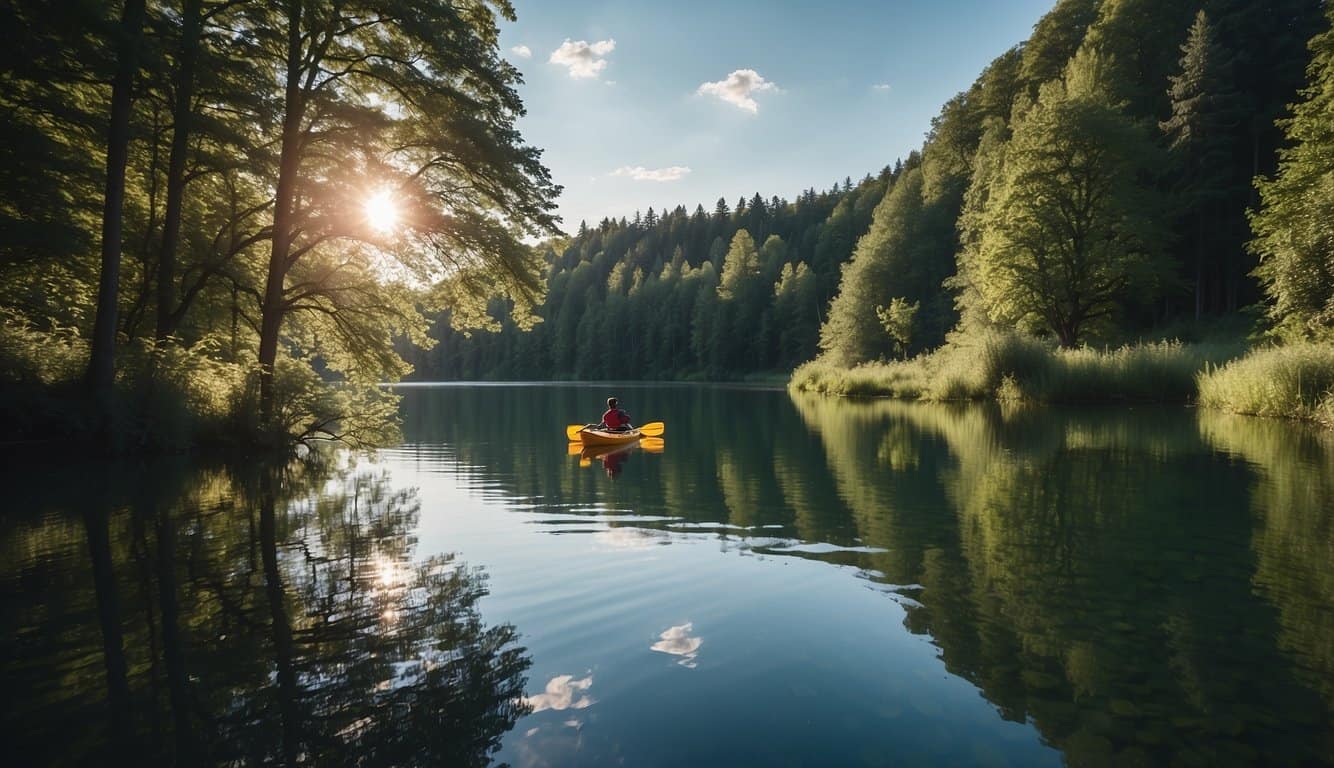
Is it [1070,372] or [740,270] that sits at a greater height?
[740,270]

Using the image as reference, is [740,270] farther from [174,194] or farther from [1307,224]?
[174,194]

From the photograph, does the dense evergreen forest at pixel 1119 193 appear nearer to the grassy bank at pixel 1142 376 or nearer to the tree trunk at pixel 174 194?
the grassy bank at pixel 1142 376

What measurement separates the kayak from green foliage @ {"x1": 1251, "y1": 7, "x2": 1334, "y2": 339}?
20531 millimetres

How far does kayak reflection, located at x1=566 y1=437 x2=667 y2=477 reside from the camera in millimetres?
14898

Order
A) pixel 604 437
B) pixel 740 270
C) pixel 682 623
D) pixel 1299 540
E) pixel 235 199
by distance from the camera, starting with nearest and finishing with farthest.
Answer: pixel 682 623, pixel 1299 540, pixel 604 437, pixel 235 199, pixel 740 270

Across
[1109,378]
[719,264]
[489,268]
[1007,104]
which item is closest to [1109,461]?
[489,268]

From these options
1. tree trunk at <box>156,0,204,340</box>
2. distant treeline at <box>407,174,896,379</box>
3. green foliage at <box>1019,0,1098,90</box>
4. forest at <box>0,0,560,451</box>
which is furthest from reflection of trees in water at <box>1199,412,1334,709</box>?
distant treeline at <box>407,174,896,379</box>

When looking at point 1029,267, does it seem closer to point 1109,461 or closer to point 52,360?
point 1109,461

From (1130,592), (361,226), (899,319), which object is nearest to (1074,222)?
(899,319)

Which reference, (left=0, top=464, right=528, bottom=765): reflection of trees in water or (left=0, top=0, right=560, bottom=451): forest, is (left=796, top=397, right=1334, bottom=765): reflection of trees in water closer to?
(left=0, top=464, right=528, bottom=765): reflection of trees in water

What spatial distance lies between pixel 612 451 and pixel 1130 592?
43.2ft

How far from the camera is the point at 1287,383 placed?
18172 mm

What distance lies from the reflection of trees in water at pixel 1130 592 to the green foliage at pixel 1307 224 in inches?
495

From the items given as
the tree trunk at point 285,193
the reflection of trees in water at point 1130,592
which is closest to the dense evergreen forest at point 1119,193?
the tree trunk at point 285,193
